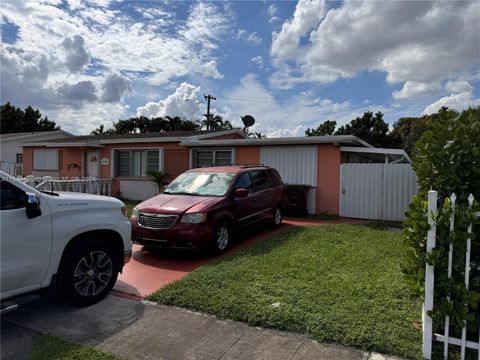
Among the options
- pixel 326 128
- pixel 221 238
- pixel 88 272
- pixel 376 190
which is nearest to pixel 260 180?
pixel 221 238

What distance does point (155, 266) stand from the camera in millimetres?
6254

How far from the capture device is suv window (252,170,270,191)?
870 cm

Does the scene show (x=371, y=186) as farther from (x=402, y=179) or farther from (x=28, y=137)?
(x=28, y=137)

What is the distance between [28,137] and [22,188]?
31.2 metres

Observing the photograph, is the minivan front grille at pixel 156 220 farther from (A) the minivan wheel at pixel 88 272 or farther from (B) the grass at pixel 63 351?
(B) the grass at pixel 63 351

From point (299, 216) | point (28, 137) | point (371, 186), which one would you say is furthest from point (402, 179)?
point (28, 137)

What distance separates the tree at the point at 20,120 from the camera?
4522 centimetres

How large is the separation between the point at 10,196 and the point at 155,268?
120 inches

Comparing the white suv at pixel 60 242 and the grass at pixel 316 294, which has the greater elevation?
the white suv at pixel 60 242

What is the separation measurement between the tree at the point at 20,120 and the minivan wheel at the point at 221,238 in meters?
48.0

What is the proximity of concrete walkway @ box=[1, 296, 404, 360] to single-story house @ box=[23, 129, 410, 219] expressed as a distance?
8.94 m

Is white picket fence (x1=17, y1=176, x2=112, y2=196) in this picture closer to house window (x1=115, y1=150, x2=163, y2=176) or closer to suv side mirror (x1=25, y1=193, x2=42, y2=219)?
house window (x1=115, y1=150, x2=163, y2=176)

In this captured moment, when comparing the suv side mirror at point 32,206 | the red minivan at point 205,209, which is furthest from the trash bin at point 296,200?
the suv side mirror at point 32,206

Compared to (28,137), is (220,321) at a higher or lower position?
lower
